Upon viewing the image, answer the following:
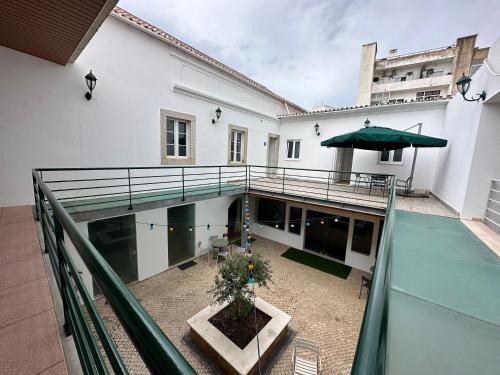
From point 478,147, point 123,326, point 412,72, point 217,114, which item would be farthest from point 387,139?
point 412,72

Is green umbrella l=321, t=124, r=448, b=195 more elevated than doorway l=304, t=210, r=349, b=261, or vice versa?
green umbrella l=321, t=124, r=448, b=195

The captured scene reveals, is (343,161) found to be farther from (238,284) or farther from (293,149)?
(238,284)

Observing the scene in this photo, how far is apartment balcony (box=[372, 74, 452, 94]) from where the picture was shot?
18156 millimetres

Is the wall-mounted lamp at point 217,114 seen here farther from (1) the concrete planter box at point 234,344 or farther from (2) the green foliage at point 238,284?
(1) the concrete planter box at point 234,344

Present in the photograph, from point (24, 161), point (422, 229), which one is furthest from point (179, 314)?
point (422, 229)

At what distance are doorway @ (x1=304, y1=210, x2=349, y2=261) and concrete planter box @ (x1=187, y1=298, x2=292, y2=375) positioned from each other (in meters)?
4.54

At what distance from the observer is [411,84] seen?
1972cm

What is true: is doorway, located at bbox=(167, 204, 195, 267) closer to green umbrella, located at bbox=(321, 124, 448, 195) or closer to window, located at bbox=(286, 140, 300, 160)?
green umbrella, located at bbox=(321, 124, 448, 195)

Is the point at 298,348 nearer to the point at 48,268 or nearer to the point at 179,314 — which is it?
the point at 179,314

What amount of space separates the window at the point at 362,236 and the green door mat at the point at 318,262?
0.86 meters

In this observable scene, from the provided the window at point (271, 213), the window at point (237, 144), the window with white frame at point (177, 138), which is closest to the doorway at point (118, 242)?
the window with white frame at point (177, 138)

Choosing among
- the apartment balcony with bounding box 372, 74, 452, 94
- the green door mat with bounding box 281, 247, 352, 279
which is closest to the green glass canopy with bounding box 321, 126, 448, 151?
the green door mat with bounding box 281, 247, 352, 279

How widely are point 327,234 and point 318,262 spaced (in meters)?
1.20

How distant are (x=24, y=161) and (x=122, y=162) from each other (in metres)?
1.86
